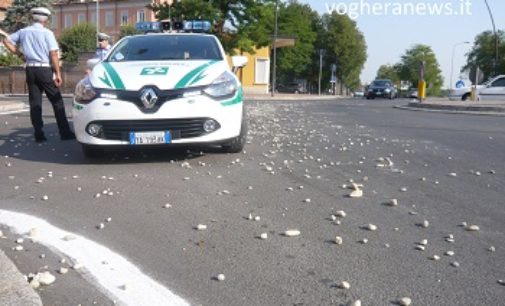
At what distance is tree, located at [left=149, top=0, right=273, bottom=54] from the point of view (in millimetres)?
36531

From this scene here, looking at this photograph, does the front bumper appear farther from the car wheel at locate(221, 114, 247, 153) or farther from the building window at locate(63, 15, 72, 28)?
the building window at locate(63, 15, 72, 28)

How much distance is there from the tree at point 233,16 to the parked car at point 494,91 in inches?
614

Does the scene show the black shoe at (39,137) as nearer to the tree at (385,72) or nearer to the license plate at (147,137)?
the license plate at (147,137)

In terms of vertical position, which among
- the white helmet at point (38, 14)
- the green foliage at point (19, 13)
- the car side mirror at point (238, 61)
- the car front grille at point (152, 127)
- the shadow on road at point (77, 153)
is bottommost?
the shadow on road at point (77, 153)

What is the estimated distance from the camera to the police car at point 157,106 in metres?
6.01

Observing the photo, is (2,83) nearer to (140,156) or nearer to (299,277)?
(140,156)

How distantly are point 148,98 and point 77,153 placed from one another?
6.07 feet

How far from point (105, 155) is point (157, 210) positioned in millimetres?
2665

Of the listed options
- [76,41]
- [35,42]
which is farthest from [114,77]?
[76,41]

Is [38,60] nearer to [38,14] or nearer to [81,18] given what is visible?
Result: [38,14]

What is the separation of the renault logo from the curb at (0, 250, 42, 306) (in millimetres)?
3116

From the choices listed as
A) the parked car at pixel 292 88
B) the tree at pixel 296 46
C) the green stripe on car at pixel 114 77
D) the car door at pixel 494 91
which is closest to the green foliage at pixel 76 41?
the tree at pixel 296 46

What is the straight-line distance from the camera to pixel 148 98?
599 cm

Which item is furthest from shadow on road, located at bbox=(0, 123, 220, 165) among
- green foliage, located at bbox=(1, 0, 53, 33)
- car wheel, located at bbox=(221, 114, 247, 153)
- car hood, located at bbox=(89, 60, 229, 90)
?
green foliage, located at bbox=(1, 0, 53, 33)
